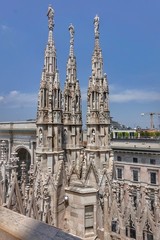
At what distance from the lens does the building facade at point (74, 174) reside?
1090cm

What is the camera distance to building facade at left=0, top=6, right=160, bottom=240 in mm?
10898

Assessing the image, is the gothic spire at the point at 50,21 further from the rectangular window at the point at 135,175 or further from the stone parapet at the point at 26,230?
the rectangular window at the point at 135,175

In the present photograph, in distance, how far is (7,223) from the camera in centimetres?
309

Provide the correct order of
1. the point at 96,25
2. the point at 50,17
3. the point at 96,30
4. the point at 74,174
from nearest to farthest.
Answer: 1. the point at 74,174
2. the point at 50,17
3. the point at 96,30
4. the point at 96,25

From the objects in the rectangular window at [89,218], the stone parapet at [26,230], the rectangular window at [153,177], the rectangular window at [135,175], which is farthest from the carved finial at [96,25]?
the rectangular window at [135,175]

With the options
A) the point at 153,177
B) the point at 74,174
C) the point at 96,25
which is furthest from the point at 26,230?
the point at 153,177

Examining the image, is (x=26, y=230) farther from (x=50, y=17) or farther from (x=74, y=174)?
(x=50, y=17)

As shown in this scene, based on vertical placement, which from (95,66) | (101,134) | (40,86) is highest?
(95,66)

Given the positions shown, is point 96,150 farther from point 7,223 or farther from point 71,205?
point 7,223

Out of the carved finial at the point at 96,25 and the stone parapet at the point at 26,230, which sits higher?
the carved finial at the point at 96,25

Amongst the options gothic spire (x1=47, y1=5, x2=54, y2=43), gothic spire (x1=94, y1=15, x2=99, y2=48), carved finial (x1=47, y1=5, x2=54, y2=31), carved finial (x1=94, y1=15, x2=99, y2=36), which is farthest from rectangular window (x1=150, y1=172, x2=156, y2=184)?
carved finial (x1=47, y1=5, x2=54, y2=31)

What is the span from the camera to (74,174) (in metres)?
15.4

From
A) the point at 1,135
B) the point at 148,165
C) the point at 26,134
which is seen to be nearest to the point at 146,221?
the point at 26,134

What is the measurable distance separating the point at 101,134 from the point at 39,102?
513 centimetres
